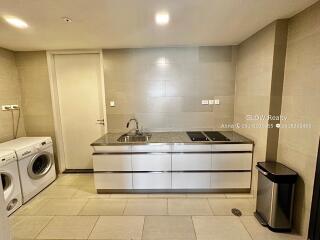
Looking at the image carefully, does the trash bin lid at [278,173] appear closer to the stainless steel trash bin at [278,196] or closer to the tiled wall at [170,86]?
the stainless steel trash bin at [278,196]

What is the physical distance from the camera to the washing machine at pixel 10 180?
2250 mm

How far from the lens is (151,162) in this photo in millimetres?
2662

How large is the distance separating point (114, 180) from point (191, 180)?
45.5 inches

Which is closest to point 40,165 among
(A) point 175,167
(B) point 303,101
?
(A) point 175,167

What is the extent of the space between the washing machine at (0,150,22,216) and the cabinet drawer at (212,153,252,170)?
8.90 ft

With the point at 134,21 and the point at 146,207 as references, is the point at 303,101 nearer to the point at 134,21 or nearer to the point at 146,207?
the point at 134,21

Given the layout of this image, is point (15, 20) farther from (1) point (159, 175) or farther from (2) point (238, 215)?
(2) point (238, 215)

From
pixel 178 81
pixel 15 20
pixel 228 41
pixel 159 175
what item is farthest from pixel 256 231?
pixel 15 20

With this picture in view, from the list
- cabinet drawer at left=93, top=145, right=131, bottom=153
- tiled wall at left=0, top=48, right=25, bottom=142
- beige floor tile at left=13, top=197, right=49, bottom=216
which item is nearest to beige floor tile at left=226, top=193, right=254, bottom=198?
cabinet drawer at left=93, top=145, right=131, bottom=153

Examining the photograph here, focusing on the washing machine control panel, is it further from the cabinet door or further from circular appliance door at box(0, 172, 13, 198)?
the cabinet door

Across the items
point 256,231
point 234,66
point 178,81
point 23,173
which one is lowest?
point 256,231

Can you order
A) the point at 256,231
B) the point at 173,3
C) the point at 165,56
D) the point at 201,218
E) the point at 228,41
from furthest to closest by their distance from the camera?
1. the point at 165,56
2. the point at 228,41
3. the point at 201,218
4. the point at 256,231
5. the point at 173,3

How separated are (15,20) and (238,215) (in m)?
3.38

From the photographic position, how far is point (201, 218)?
2.21 m
